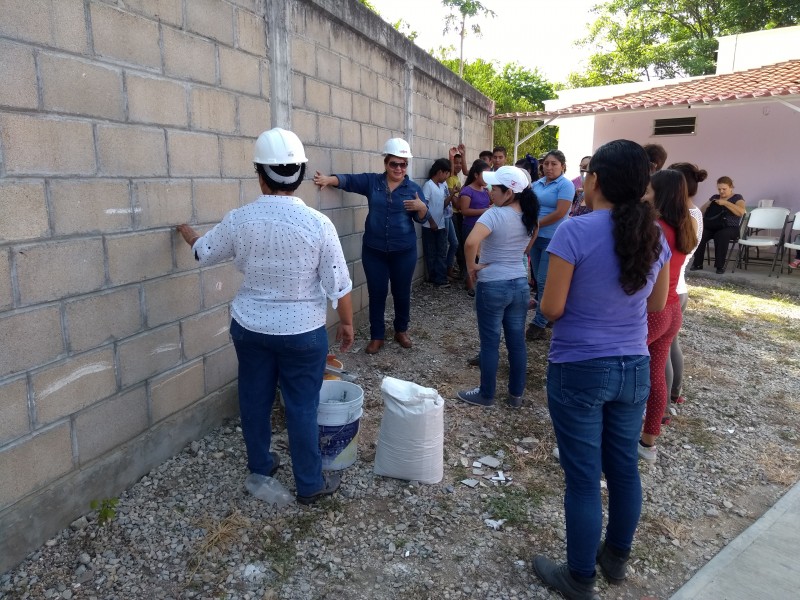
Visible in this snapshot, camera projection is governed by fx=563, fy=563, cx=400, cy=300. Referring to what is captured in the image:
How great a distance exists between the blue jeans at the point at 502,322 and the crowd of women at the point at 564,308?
12mm

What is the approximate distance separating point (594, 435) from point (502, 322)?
1849mm

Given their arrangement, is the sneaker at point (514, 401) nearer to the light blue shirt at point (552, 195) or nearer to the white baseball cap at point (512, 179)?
the white baseball cap at point (512, 179)

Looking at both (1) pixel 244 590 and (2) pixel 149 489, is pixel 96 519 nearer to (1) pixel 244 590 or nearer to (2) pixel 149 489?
(2) pixel 149 489

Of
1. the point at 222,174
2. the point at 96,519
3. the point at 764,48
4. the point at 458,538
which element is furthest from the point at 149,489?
the point at 764,48

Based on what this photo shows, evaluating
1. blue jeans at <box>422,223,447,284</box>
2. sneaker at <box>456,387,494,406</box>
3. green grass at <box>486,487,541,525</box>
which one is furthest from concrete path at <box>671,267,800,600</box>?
blue jeans at <box>422,223,447,284</box>

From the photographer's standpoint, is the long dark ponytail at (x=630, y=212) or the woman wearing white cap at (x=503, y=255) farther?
the woman wearing white cap at (x=503, y=255)

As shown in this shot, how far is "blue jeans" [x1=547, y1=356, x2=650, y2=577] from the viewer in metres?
2.06

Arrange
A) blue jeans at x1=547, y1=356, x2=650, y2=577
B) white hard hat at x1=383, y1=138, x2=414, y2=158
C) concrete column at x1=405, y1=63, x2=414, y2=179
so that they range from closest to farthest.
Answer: blue jeans at x1=547, y1=356, x2=650, y2=577
white hard hat at x1=383, y1=138, x2=414, y2=158
concrete column at x1=405, y1=63, x2=414, y2=179

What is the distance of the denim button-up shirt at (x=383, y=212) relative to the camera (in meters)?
4.81

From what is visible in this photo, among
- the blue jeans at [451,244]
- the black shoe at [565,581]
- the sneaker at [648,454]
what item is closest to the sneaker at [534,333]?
the sneaker at [648,454]

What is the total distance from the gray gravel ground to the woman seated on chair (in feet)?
17.4

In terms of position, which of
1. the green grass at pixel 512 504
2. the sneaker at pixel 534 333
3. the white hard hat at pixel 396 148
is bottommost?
the green grass at pixel 512 504

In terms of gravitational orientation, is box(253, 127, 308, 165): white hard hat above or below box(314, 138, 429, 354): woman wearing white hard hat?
above

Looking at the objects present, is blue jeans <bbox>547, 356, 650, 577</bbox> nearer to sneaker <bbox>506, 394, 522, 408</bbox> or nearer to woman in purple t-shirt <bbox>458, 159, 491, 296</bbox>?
sneaker <bbox>506, 394, 522, 408</bbox>
